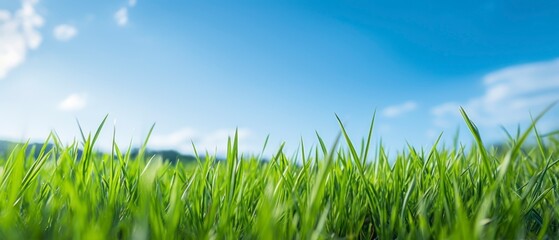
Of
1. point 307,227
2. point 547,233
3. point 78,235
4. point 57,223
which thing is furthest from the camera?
point 547,233

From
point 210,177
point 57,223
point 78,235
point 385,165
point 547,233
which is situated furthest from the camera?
point 385,165

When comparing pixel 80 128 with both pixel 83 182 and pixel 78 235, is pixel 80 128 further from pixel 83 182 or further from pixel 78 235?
pixel 78 235

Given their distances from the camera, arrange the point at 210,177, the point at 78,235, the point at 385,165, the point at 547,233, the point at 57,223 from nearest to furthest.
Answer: the point at 78,235, the point at 57,223, the point at 547,233, the point at 210,177, the point at 385,165

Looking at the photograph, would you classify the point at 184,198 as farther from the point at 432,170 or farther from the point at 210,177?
the point at 432,170

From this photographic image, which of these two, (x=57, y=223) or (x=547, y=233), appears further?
(x=547, y=233)

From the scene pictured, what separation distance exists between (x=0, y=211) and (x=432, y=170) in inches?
42.6

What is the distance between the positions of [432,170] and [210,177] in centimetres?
63

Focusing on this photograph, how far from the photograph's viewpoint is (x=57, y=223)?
1.01m

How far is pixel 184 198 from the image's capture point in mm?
1089

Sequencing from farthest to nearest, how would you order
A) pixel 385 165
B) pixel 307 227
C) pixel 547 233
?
pixel 385 165 < pixel 547 233 < pixel 307 227

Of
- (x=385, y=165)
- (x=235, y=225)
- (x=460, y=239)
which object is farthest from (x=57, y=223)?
(x=385, y=165)

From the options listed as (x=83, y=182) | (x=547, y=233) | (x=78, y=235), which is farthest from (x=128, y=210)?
(x=547, y=233)

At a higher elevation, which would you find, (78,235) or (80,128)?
(80,128)

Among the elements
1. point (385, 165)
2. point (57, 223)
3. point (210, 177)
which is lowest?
point (57, 223)
